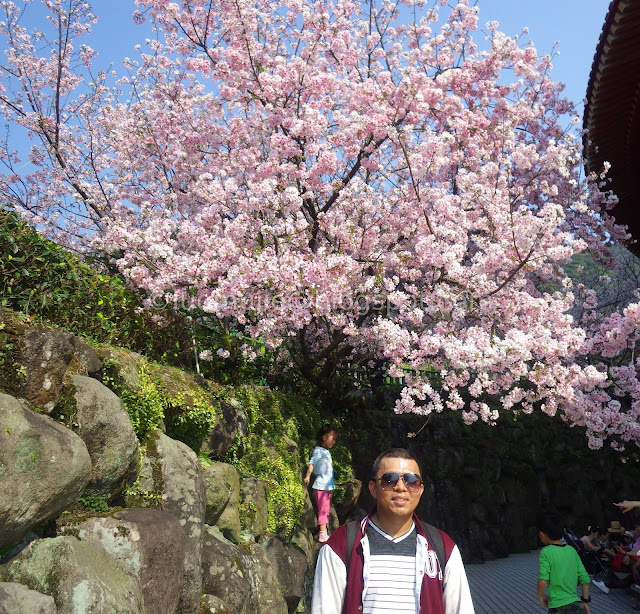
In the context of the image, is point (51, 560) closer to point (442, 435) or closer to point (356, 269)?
point (356, 269)

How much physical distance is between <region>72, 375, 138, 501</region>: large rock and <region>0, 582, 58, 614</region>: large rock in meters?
1.17

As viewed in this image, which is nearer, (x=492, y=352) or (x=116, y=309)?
(x=116, y=309)

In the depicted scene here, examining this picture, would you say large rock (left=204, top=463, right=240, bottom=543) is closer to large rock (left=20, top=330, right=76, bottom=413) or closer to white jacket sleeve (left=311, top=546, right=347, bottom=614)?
large rock (left=20, top=330, right=76, bottom=413)

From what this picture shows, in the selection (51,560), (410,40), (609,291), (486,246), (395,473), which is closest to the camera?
(395,473)

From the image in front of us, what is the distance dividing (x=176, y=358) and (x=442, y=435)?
808cm

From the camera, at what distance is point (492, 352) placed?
8422mm

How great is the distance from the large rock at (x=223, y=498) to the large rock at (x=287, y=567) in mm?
772

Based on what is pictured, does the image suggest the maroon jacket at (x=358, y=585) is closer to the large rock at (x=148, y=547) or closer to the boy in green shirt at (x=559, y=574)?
the large rock at (x=148, y=547)

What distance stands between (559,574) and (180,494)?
3.52 metres

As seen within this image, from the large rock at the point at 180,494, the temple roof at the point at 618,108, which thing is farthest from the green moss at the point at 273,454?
the temple roof at the point at 618,108

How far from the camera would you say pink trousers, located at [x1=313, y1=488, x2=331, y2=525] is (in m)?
9.40

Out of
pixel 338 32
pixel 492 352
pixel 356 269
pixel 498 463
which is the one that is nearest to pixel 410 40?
pixel 338 32

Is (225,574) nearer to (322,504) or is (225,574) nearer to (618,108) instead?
(322,504)

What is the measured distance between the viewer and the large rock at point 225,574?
6.11 metres
